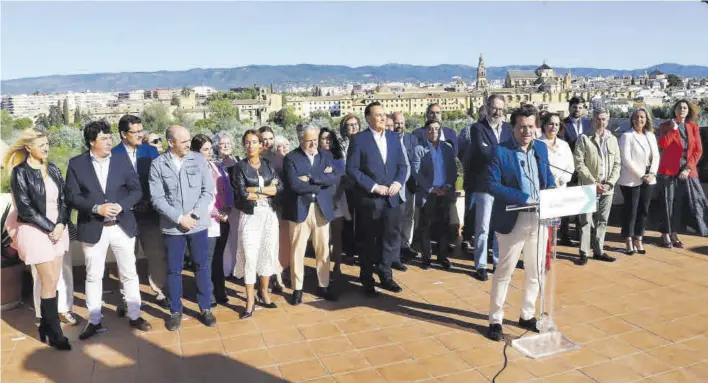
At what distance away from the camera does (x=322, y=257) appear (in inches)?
175

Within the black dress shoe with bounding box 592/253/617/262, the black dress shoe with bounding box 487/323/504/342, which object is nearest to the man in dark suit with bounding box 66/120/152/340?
the black dress shoe with bounding box 487/323/504/342

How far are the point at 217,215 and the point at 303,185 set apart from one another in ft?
2.33

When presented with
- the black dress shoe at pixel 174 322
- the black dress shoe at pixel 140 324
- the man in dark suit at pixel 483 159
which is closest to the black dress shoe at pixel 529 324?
the man in dark suit at pixel 483 159

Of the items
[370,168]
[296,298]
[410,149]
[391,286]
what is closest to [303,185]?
[370,168]

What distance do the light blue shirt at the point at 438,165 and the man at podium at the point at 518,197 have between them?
5.11 ft

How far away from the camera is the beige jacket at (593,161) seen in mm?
5047

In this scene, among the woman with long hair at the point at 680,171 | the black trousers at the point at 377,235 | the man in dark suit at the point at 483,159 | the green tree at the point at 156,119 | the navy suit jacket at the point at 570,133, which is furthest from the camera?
the green tree at the point at 156,119

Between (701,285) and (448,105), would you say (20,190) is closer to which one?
(701,285)

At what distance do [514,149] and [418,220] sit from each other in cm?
202

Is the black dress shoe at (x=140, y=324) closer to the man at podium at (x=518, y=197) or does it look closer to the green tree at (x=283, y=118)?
the man at podium at (x=518, y=197)

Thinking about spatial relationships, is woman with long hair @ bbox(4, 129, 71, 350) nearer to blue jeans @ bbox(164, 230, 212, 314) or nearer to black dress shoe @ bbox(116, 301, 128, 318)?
black dress shoe @ bbox(116, 301, 128, 318)

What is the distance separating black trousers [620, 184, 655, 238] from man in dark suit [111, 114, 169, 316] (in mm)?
4420

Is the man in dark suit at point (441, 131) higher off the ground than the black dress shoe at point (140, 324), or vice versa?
the man in dark suit at point (441, 131)

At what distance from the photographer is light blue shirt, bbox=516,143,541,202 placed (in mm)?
3496
